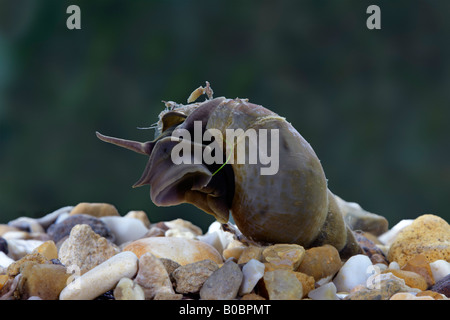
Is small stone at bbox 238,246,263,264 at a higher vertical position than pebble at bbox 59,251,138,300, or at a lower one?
lower

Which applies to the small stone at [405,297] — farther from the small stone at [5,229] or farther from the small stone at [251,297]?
the small stone at [5,229]

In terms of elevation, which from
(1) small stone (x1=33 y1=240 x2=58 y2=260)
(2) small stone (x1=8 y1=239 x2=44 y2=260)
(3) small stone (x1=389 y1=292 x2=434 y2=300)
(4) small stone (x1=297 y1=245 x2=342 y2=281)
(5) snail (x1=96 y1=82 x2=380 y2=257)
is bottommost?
(2) small stone (x1=8 y1=239 x2=44 y2=260)

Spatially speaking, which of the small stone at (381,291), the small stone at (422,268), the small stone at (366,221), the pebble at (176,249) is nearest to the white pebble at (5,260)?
the pebble at (176,249)

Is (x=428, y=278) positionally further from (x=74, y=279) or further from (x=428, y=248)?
(x=74, y=279)

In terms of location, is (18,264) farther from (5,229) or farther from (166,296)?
(5,229)

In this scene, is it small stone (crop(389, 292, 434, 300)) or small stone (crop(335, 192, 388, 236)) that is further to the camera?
small stone (crop(335, 192, 388, 236))

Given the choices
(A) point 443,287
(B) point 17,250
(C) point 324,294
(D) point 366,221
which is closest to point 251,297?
(C) point 324,294

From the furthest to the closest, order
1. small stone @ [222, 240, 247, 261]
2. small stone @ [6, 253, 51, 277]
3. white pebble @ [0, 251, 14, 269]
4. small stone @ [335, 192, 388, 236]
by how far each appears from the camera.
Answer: small stone @ [335, 192, 388, 236] → white pebble @ [0, 251, 14, 269] → small stone @ [222, 240, 247, 261] → small stone @ [6, 253, 51, 277]

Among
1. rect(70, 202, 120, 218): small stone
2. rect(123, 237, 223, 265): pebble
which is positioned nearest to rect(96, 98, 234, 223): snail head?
rect(123, 237, 223, 265): pebble

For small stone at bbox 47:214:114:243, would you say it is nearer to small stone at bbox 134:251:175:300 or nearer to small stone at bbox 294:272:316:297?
small stone at bbox 134:251:175:300
